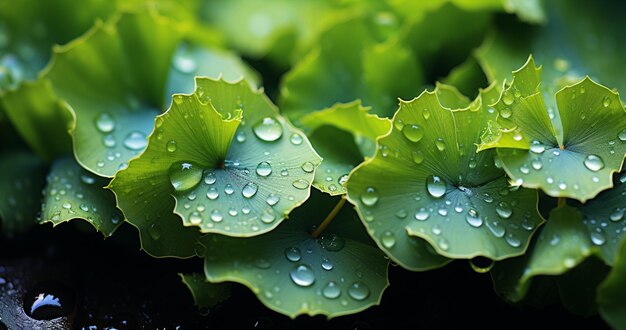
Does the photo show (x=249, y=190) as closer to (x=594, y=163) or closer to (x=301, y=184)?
(x=301, y=184)

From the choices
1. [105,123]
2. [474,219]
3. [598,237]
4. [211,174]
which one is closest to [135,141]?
[105,123]

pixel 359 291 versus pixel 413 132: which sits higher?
pixel 413 132

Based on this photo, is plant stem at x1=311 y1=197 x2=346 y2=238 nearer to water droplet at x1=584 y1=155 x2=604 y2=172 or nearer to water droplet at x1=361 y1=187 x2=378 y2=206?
water droplet at x1=361 y1=187 x2=378 y2=206

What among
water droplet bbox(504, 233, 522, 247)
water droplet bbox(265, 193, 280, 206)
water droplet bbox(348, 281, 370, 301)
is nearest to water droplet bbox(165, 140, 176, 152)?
water droplet bbox(265, 193, 280, 206)

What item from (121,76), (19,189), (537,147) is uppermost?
(537,147)

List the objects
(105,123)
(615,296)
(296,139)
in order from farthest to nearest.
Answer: (105,123) → (296,139) → (615,296)
